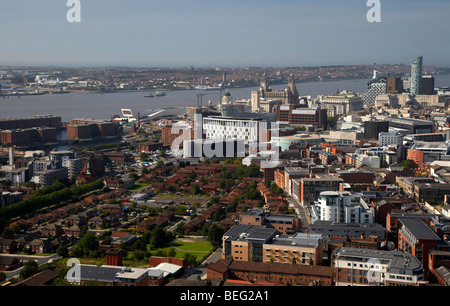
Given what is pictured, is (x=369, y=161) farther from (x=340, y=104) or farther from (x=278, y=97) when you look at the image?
(x=278, y=97)

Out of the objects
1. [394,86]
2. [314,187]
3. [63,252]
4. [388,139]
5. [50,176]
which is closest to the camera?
[63,252]

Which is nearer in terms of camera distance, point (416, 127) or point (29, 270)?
point (29, 270)

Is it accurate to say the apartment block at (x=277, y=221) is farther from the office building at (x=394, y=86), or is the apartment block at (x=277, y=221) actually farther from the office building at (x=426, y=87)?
the office building at (x=426, y=87)

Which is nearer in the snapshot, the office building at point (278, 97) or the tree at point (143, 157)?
the tree at point (143, 157)

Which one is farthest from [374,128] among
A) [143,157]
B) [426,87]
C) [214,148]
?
[426,87]

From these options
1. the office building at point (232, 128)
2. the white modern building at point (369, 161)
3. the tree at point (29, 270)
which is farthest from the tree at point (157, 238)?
the office building at point (232, 128)

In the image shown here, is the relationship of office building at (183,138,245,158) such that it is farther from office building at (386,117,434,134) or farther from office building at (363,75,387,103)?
office building at (363,75,387,103)

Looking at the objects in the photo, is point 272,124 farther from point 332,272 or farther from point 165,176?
point 332,272

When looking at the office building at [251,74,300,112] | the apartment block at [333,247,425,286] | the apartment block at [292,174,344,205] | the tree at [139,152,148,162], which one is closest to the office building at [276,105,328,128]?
the office building at [251,74,300,112]
